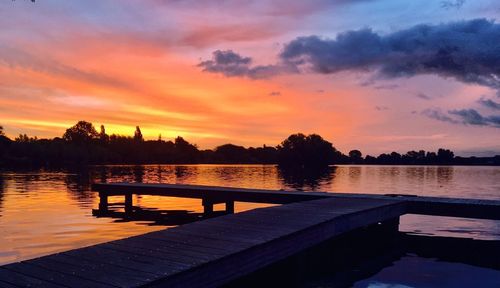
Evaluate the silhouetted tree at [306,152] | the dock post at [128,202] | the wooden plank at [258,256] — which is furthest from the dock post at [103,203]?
the silhouetted tree at [306,152]

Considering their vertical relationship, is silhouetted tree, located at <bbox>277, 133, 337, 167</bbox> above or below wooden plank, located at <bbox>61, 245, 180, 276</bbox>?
above

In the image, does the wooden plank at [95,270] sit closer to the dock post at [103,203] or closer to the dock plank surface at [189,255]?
the dock plank surface at [189,255]

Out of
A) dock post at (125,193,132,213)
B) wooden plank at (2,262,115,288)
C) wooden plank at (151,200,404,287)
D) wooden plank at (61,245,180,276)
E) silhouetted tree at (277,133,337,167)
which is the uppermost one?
silhouetted tree at (277,133,337,167)

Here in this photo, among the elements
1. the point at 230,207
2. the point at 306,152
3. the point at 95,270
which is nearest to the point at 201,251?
the point at 95,270

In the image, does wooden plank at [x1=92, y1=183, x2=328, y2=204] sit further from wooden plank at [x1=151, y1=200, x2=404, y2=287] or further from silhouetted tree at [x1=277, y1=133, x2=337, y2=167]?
silhouetted tree at [x1=277, y1=133, x2=337, y2=167]

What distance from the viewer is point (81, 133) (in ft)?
616

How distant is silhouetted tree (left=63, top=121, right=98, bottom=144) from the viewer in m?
185

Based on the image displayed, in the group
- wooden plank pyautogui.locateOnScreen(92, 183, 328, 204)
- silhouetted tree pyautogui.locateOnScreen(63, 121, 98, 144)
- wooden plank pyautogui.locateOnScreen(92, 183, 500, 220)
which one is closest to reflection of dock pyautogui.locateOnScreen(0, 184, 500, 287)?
wooden plank pyautogui.locateOnScreen(92, 183, 500, 220)

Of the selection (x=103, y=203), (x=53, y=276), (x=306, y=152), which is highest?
(x=306, y=152)

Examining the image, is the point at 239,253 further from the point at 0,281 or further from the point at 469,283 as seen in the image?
the point at 469,283

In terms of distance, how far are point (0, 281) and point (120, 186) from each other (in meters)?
19.0

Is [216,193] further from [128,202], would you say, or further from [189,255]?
[189,255]

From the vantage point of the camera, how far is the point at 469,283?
1059cm

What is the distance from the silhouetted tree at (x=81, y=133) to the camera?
185m
